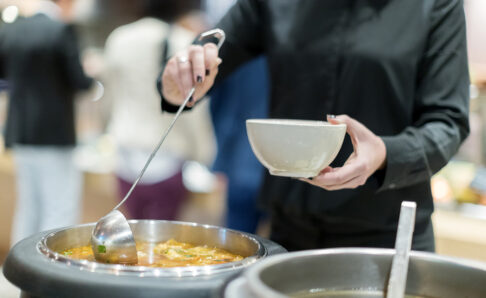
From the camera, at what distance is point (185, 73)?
47.5 inches

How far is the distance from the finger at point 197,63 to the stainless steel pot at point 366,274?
492 mm

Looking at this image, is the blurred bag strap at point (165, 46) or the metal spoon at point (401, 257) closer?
the metal spoon at point (401, 257)

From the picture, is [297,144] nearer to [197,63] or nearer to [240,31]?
[197,63]

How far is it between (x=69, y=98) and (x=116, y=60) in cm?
42

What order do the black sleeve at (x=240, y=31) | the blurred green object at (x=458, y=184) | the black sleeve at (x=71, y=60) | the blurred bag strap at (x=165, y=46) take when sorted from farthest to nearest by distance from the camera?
the black sleeve at (x=71, y=60) → the blurred bag strap at (x=165, y=46) → the blurred green object at (x=458, y=184) → the black sleeve at (x=240, y=31)

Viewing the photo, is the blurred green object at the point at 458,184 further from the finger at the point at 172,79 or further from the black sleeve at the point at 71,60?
the black sleeve at the point at 71,60

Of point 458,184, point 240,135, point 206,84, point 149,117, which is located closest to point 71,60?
point 149,117

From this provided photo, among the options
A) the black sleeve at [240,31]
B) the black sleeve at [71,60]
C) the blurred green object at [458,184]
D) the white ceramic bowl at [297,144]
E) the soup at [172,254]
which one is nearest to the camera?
the white ceramic bowl at [297,144]

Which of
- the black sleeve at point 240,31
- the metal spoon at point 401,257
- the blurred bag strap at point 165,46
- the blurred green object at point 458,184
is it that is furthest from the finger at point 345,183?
the blurred bag strap at point 165,46

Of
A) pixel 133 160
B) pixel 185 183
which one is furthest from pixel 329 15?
pixel 185 183

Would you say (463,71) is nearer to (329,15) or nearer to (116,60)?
(329,15)

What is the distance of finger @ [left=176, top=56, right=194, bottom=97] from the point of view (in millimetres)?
1203

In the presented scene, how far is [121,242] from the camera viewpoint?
3.33 feet

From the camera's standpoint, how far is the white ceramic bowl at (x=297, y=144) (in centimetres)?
94
